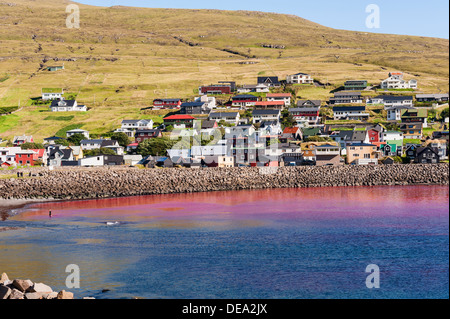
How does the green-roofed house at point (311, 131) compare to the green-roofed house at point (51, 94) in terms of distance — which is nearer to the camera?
the green-roofed house at point (311, 131)

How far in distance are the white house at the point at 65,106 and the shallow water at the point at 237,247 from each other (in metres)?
60.1

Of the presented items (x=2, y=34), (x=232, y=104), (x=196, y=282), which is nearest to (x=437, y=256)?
(x=196, y=282)

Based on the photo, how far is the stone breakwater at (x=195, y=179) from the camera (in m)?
52.5

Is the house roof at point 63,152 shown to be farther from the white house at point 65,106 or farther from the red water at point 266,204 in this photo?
the white house at point 65,106

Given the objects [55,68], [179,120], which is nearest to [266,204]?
[179,120]

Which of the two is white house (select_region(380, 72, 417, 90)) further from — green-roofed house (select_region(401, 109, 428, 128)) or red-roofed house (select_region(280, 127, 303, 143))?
red-roofed house (select_region(280, 127, 303, 143))

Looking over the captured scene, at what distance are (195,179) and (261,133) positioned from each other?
20935 mm

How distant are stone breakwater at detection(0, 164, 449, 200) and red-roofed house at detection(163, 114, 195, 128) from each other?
100ft

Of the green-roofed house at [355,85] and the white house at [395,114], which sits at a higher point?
the green-roofed house at [355,85]

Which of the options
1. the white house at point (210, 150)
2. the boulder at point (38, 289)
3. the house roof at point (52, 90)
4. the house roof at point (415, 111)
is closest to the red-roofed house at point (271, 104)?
the house roof at point (415, 111)

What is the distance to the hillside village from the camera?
67.5 meters

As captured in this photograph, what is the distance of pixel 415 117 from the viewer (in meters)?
87.1

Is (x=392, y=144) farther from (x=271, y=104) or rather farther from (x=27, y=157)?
(x=27, y=157)
